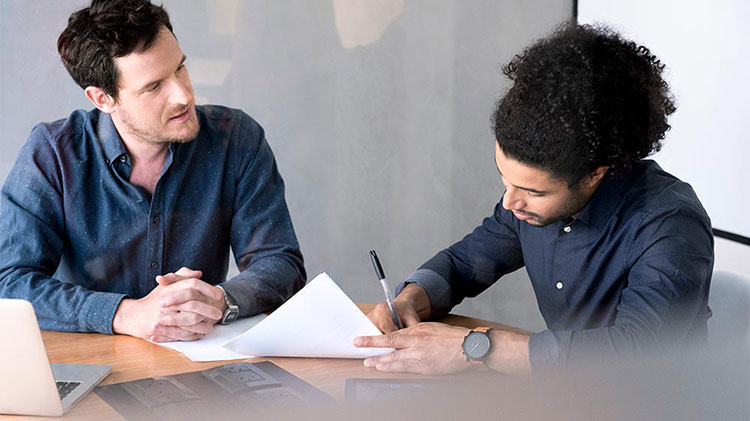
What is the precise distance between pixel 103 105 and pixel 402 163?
0.55 meters

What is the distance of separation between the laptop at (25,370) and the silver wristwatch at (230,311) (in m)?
0.32

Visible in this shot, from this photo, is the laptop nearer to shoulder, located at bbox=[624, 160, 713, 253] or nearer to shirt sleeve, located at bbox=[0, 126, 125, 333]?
shirt sleeve, located at bbox=[0, 126, 125, 333]

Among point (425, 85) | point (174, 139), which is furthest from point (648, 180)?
point (174, 139)

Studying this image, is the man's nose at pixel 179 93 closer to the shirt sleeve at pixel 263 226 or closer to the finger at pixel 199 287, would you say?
the shirt sleeve at pixel 263 226

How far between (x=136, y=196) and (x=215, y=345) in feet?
1.22

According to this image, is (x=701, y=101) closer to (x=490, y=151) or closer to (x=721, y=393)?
(x=721, y=393)

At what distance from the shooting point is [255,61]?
115cm

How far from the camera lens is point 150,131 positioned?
1.25 meters

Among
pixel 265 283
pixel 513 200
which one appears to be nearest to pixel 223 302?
pixel 265 283

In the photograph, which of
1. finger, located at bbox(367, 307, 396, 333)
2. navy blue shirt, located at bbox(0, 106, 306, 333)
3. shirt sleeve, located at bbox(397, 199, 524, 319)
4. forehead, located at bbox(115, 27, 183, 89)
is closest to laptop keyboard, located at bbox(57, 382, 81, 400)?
navy blue shirt, located at bbox(0, 106, 306, 333)

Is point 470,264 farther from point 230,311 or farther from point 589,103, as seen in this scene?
point 589,103

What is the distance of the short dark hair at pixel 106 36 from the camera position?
43.7 inches

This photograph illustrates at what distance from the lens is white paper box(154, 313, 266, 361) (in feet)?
2.94

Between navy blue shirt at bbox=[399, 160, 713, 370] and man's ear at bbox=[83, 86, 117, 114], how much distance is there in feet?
1.89
